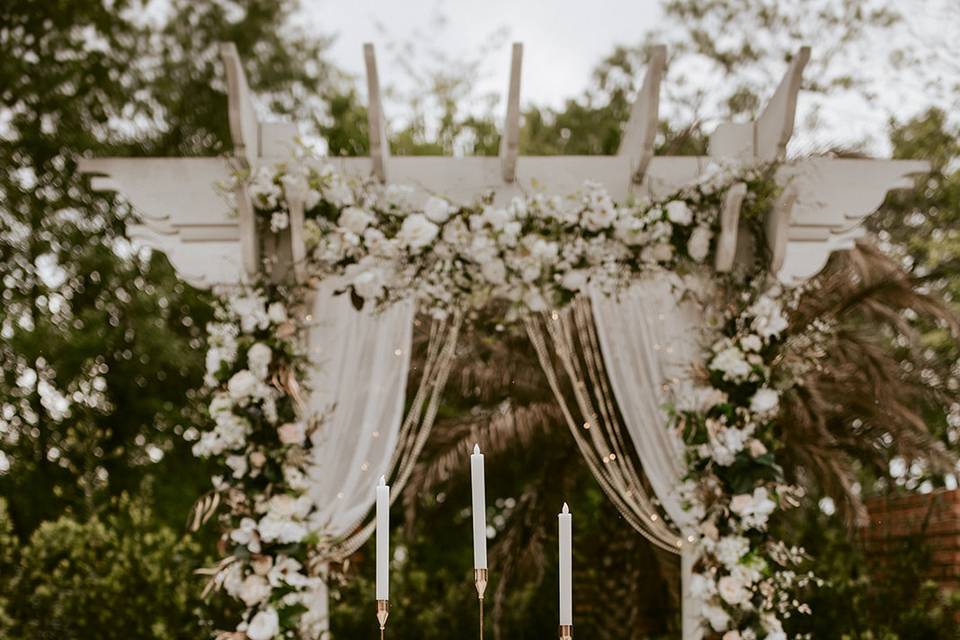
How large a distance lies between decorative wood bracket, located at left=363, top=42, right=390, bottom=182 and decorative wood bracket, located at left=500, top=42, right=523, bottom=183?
484mm

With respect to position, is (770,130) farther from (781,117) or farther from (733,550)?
(733,550)

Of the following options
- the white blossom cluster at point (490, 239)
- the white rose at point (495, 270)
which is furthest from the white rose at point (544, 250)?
the white rose at point (495, 270)

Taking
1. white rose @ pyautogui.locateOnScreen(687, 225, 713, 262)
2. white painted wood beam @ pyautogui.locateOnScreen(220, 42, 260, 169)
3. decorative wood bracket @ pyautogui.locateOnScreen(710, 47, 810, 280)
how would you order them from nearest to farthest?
white painted wood beam @ pyautogui.locateOnScreen(220, 42, 260, 169) < decorative wood bracket @ pyautogui.locateOnScreen(710, 47, 810, 280) < white rose @ pyautogui.locateOnScreen(687, 225, 713, 262)

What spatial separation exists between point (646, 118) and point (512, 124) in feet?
1.72

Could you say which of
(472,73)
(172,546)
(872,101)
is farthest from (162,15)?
(872,101)

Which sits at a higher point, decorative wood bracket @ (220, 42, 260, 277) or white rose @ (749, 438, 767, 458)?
decorative wood bracket @ (220, 42, 260, 277)

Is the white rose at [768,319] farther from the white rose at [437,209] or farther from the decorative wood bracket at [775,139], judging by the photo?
the white rose at [437,209]

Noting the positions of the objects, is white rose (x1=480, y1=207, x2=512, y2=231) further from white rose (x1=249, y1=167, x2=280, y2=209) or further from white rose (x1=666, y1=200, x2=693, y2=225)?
white rose (x1=249, y1=167, x2=280, y2=209)

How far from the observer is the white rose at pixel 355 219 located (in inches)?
168

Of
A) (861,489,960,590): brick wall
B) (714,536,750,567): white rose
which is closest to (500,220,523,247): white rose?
(714,536,750,567): white rose

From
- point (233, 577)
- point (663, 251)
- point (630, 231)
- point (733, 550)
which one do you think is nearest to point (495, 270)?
point (630, 231)

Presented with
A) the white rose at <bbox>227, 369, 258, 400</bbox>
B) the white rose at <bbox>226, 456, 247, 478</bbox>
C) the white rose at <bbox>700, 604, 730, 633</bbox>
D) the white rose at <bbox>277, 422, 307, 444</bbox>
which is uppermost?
the white rose at <bbox>227, 369, 258, 400</bbox>

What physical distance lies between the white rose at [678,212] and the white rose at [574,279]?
42 cm

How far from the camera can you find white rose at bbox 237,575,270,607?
13.4 ft
